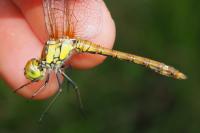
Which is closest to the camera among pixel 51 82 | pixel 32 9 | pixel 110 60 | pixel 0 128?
pixel 32 9

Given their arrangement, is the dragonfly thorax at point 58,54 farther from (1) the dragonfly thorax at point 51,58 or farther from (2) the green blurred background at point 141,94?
(2) the green blurred background at point 141,94

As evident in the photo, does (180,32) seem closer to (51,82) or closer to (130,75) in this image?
(130,75)

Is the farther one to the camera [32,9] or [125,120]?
[125,120]

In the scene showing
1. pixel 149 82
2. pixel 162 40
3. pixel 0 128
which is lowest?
pixel 0 128

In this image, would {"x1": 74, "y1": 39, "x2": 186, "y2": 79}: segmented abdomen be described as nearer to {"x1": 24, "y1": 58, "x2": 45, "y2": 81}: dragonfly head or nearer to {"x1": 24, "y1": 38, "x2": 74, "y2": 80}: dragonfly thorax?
{"x1": 24, "y1": 38, "x2": 74, "y2": 80}: dragonfly thorax

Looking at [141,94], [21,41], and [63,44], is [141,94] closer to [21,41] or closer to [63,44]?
[63,44]

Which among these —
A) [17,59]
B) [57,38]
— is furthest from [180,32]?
[17,59]

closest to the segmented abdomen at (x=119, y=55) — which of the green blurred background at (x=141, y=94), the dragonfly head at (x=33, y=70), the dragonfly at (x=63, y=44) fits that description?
the dragonfly at (x=63, y=44)
